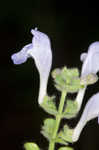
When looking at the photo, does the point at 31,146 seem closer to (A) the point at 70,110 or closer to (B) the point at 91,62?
(A) the point at 70,110

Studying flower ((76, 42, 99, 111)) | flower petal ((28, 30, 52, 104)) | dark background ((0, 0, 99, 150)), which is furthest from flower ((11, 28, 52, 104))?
dark background ((0, 0, 99, 150))

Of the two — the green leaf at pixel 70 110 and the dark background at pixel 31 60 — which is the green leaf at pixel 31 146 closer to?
the green leaf at pixel 70 110

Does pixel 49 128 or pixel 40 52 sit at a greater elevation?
pixel 40 52

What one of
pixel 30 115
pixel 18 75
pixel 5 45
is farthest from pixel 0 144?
pixel 5 45

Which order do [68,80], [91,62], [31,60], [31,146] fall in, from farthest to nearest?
[31,60]
[91,62]
[31,146]
[68,80]

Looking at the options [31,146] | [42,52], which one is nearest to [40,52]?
[42,52]

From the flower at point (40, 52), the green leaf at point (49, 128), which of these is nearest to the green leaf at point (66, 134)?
the green leaf at point (49, 128)

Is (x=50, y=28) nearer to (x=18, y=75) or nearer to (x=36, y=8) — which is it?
(x=36, y=8)
